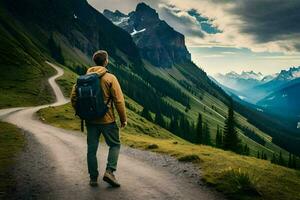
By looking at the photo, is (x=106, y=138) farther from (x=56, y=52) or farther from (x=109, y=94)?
(x=56, y=52)

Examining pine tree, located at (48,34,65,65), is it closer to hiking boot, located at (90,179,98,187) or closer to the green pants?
the green pants

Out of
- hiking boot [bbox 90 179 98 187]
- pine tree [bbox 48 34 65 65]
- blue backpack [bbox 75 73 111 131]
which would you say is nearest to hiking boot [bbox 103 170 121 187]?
hiking boot [bbox 90 179 98 187]

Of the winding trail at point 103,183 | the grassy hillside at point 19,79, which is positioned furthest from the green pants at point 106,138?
the grassy hillside at point 19,79

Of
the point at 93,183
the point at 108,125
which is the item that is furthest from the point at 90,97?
the point at 93,183

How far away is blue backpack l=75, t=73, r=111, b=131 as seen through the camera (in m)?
10.5

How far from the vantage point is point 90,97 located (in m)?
10.5

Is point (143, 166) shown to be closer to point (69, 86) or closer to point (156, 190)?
point (156, 190)

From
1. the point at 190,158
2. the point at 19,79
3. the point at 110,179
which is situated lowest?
the point at 110,179

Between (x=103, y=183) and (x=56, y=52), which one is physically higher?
(x=56, y=52)

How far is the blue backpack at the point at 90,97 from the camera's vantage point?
1050 cm

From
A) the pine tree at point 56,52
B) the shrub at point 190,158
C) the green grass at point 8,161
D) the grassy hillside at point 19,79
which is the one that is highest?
the pine tree at point 56,52

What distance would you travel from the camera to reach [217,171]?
13625 mm

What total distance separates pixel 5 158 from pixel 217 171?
32.2 ft

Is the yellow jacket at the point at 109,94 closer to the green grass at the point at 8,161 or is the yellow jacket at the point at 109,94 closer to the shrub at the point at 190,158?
the green grass at the point at 8,161
